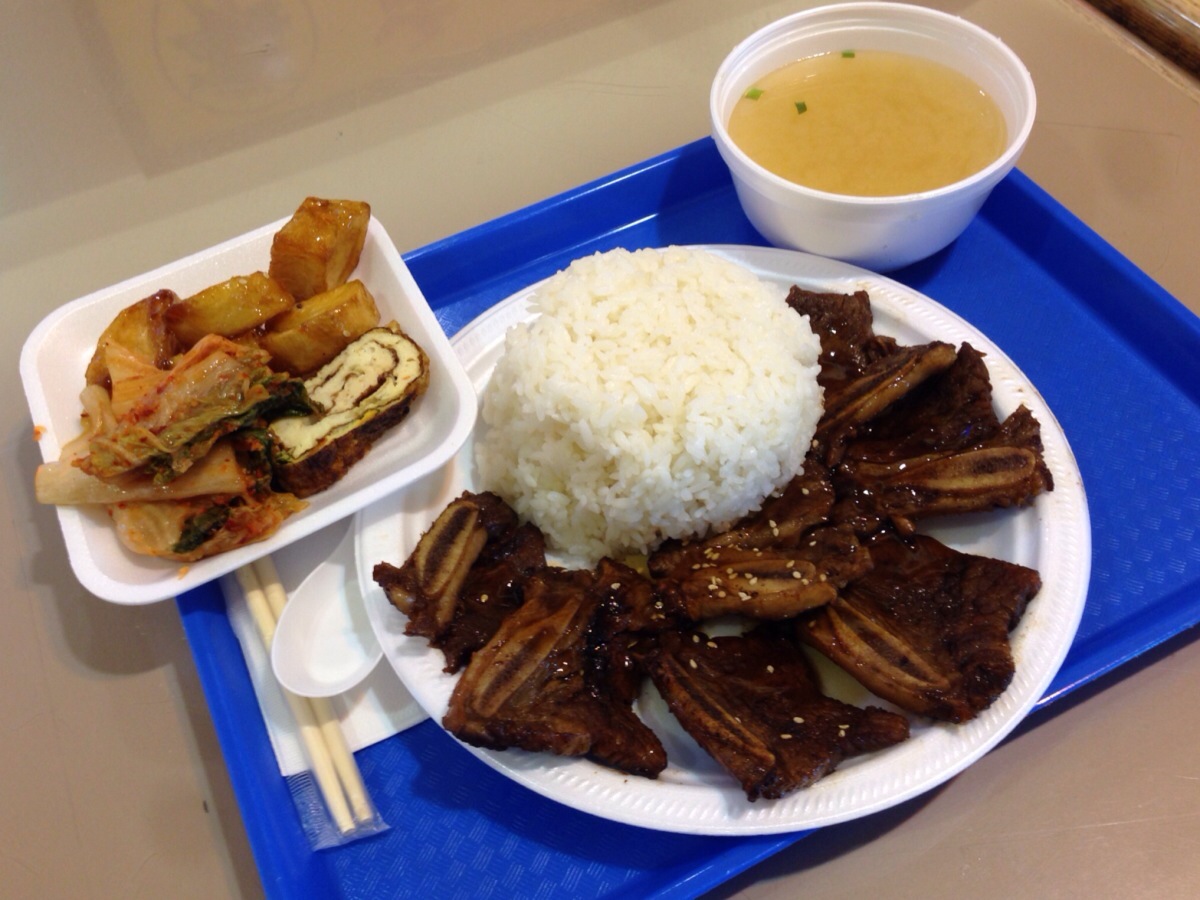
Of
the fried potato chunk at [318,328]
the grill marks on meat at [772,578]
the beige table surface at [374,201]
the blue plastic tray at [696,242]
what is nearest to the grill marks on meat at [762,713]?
the grill marks on meat at [772,578]

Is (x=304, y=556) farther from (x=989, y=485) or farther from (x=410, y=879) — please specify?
(x=989, y=485)

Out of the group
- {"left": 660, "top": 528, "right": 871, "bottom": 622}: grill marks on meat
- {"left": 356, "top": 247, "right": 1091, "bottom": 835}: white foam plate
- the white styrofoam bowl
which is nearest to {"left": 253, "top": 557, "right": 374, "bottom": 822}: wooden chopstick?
{"left": 356, "top": 247, "right": 1091, "bottom": 835}: white foam plate

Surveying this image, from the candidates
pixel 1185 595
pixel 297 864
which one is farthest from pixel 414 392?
pixel 1185 595

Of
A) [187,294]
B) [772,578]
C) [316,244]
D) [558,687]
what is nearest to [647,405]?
[772,578]

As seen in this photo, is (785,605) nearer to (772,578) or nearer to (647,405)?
(772,578)

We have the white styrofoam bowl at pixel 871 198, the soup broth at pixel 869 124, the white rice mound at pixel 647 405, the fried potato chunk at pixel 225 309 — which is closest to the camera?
the white rice mound at pixel 647 405

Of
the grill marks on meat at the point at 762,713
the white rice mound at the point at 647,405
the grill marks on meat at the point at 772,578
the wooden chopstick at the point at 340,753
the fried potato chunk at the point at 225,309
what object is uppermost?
the fried potato chunk at the point at 225,309

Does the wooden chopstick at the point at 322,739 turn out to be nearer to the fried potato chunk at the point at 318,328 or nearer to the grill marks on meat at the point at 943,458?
the fried potato chunk at the point at 318,328
